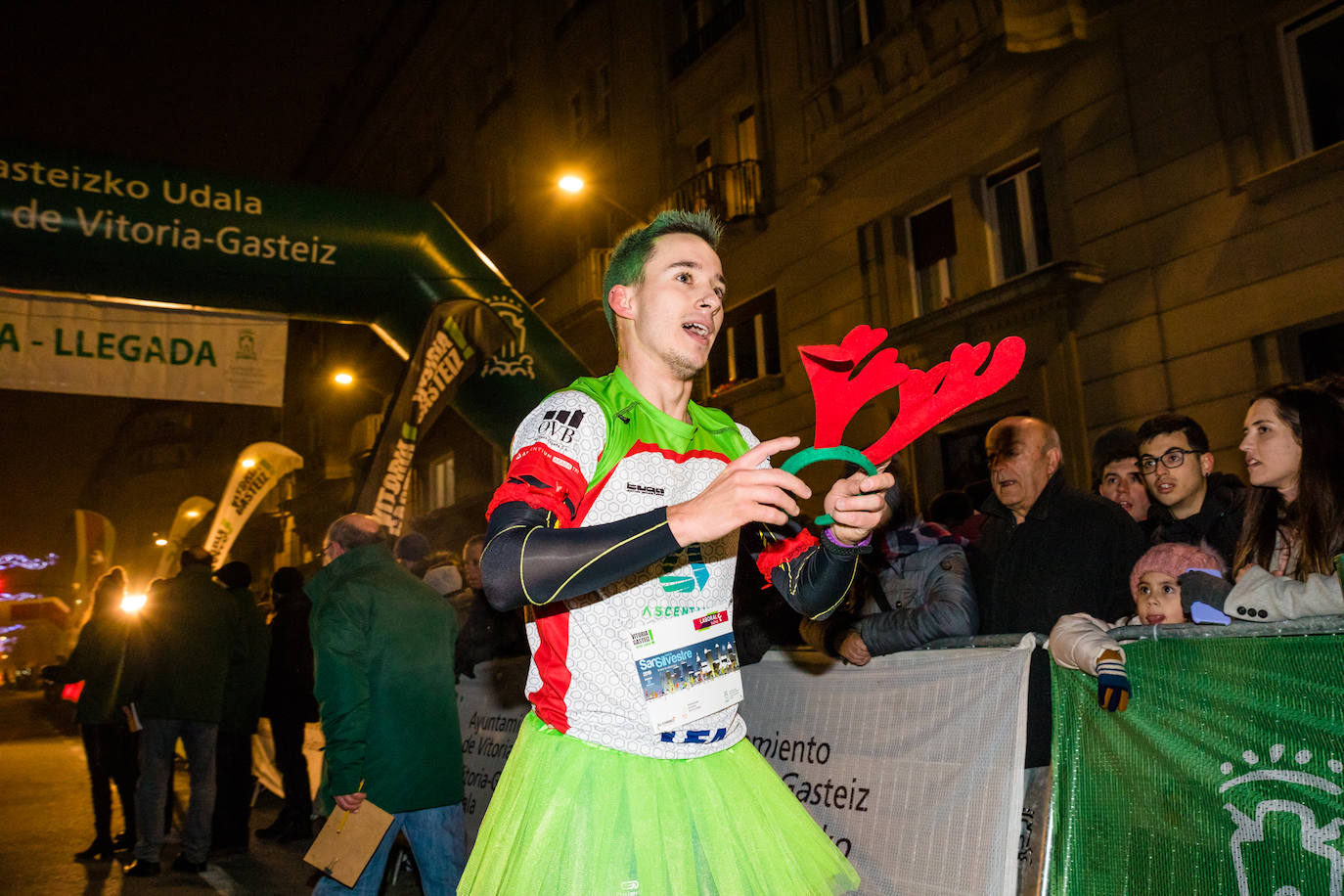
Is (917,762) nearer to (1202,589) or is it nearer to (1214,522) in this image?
(1202,589)

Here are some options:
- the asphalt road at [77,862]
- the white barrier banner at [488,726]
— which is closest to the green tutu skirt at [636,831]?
the white barrier banner at [488,726]

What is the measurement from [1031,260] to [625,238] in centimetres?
1030

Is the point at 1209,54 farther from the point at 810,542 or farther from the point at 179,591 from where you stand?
the point at 179,591

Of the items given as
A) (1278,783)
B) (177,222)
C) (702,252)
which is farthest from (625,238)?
(177,222)

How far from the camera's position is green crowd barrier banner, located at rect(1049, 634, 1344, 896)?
119 inches

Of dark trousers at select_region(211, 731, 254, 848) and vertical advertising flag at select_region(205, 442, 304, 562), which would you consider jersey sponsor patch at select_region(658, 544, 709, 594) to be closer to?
dark trousers at select_region(211, 731, 254, 848)

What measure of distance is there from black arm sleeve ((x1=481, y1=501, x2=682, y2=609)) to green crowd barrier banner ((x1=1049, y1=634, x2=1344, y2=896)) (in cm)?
235

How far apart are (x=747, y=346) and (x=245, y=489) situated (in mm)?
7833

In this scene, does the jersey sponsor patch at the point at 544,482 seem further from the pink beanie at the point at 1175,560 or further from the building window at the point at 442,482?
the building window at the point at 442,482

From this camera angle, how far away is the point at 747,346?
1655cm

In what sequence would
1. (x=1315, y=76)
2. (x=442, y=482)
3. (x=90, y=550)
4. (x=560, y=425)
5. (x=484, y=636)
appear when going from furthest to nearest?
(x=442, y=482) < (x=90, y=550) < (x=1315, y=76) < (x=484, y=636) < (x=560, y=425)

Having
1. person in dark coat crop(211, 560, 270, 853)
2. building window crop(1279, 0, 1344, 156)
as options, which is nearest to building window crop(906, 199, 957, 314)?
building window crop(1279, 0, 1344, 156)

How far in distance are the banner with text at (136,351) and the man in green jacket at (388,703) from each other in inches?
156

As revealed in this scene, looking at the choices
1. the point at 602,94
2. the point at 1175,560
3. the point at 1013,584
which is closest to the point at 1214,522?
the point at 1175,560
